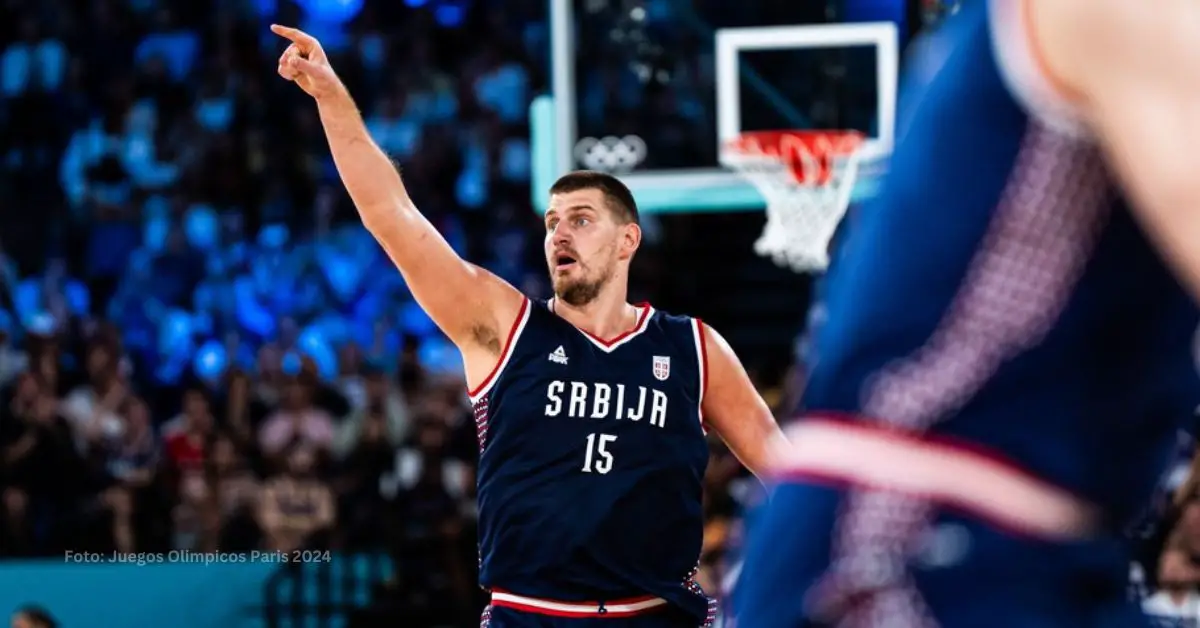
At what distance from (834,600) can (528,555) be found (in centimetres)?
378

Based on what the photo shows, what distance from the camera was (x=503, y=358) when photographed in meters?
5.80

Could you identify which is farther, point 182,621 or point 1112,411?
point 182,621

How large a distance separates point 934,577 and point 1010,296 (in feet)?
1.00

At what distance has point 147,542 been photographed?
12398mm

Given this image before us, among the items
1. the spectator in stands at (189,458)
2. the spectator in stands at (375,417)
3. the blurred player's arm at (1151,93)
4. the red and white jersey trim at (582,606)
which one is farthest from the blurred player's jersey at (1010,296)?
the spectator in stands at (189,458)

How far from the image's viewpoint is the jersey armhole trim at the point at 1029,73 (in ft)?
5.57

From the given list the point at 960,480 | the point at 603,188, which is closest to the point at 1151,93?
the point at 960,480

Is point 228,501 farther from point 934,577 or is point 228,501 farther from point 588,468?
point 934,577

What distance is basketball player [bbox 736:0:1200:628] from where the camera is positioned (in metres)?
1.79

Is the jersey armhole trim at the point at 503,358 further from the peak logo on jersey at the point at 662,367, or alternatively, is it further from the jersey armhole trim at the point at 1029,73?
the jersey armhole trim at the point at 1029,73

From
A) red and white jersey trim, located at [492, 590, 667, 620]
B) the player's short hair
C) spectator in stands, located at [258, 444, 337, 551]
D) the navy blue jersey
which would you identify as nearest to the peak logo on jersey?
the navy blue jersey

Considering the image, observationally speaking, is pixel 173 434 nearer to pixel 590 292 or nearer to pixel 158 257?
pixel 158 257

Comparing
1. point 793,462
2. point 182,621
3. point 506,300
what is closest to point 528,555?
point 506,300

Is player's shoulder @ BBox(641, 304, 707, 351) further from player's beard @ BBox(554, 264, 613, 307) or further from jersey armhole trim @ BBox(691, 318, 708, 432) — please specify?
player's beard @ BBox(554, 264, 613, 307)
